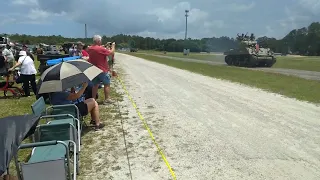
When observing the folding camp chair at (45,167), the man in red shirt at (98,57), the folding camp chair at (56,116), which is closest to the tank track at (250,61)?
the man in red shirt at (98,57)

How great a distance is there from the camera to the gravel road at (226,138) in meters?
4.73

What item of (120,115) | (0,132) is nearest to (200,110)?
(120,115)

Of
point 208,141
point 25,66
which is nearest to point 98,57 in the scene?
point 25,66

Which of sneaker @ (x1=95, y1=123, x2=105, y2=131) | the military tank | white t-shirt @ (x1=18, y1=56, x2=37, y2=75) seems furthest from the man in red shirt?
the military tank

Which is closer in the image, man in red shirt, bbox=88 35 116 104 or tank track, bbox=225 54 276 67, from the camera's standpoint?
man in red shirt, bbox=88 35 116 104

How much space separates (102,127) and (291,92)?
309 inches

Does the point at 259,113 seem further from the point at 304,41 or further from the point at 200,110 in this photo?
the point at 304,41

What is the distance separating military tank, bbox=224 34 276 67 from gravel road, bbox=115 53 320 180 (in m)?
21.5

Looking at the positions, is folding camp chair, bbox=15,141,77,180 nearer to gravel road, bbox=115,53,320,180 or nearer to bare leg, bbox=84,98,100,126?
gravel road, bbox=115,53,320,180

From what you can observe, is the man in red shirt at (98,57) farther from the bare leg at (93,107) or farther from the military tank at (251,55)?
the military tank at (251,55)

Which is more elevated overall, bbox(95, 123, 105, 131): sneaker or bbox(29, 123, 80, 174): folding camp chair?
bbox(29, 123, 80, 174): folding camp chair

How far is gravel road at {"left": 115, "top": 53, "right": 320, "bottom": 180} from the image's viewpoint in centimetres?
473

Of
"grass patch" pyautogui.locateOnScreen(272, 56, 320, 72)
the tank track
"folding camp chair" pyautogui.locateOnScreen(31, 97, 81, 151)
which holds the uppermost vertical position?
"folding camp chair" pyautogui.locateOnScreen(31, 97, 81, 151)

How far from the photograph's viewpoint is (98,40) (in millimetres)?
8594
